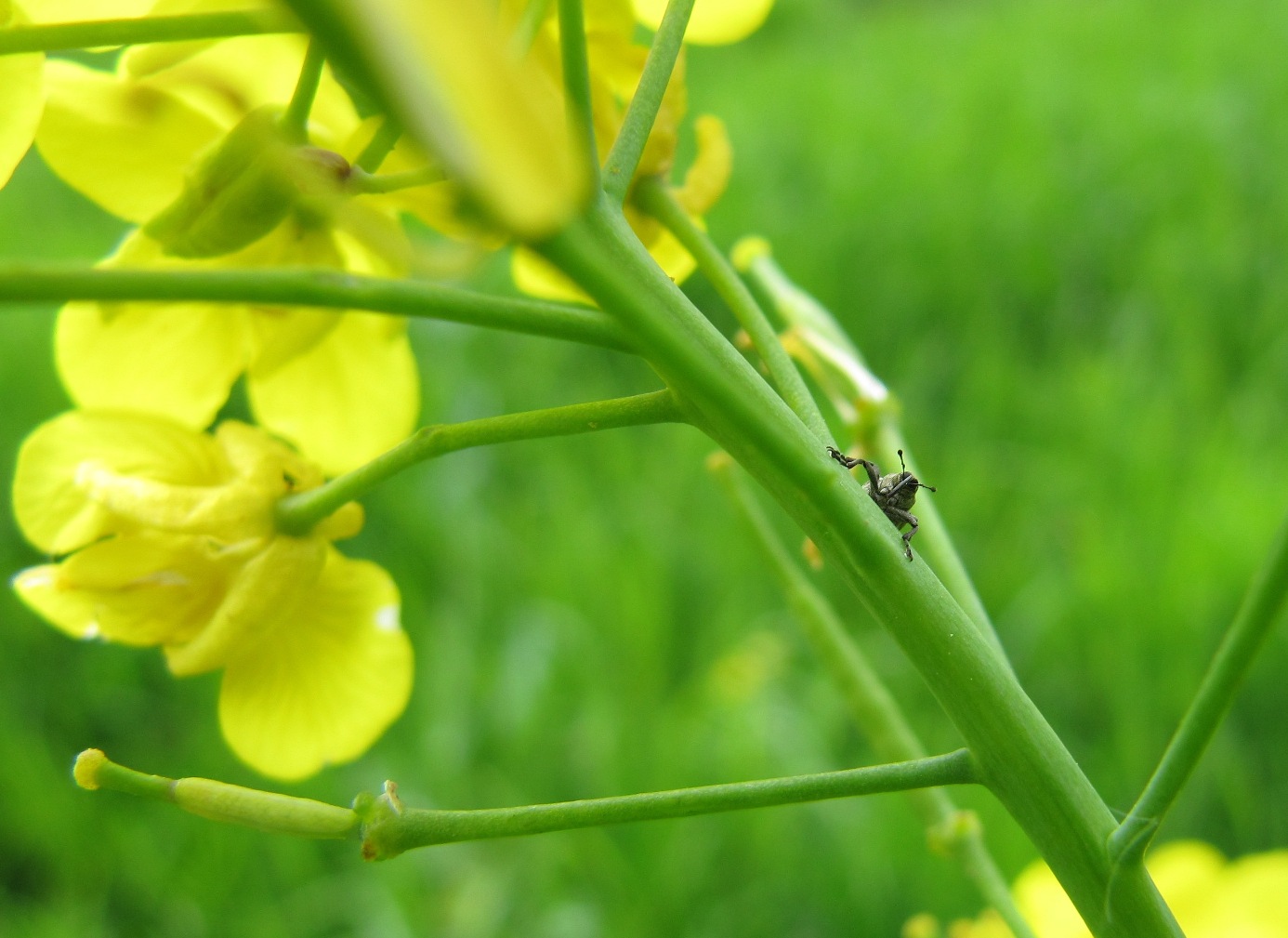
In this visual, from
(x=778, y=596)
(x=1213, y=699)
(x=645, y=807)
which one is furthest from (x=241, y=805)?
(x=778, y=596)

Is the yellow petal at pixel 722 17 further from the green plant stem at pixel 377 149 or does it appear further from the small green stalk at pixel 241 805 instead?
the small green stalk at pixel 241 805

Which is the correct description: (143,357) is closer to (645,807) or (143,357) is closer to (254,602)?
(254,602)

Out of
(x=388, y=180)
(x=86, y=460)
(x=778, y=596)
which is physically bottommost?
(x=778, y=596)

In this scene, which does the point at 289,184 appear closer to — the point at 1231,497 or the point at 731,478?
the point at 731,478

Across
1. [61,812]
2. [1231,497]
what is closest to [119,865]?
[61,812]

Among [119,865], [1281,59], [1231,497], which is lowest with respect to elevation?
[119,865]

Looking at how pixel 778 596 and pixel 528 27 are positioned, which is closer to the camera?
pixel 528 27
